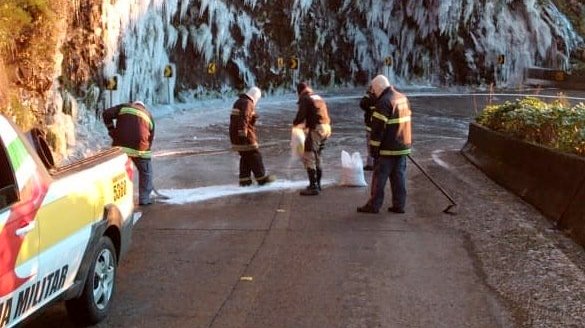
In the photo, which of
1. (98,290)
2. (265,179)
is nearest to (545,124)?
(265,179)

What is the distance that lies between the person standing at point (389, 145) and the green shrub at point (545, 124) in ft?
6.67

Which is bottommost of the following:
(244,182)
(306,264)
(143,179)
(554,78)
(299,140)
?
(306,264)

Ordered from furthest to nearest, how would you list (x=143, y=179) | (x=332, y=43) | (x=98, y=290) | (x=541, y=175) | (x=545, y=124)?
1. (x=332, y=43)
2. (x=545, y=124)
3. (x=143, y=179)
4. (x=541, y=175)
5. (x=98, y=290)

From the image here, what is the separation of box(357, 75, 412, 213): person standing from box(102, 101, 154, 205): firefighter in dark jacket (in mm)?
2945

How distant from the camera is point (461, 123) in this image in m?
23.5

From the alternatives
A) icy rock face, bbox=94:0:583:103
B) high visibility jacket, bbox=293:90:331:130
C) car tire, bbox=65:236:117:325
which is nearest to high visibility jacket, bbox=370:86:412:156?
high visibility jacket, bbox=293:90:331:130

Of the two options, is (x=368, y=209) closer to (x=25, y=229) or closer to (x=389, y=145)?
(x=389, y=145)

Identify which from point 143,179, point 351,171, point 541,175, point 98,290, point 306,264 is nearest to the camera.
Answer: point 98,290

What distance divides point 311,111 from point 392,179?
1.85 m

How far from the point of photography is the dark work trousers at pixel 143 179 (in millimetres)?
9742

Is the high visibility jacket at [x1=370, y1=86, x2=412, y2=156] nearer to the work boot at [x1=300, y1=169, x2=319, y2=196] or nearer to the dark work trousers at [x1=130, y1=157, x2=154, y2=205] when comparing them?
the work boot at [x1=300, y1=169, x2=319, y2=196]

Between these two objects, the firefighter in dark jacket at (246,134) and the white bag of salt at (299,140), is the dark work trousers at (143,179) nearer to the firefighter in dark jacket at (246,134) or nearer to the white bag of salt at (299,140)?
the firefighter in dark jacket at (246,134)

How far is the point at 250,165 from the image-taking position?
36.7ft

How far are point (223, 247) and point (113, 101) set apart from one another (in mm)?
13853
